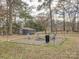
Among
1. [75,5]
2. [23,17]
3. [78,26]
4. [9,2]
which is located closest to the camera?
[9,2]

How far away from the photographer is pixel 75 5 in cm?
2742

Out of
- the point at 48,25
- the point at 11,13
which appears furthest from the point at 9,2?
the point at 48,25

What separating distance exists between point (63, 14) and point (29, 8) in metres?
6.39

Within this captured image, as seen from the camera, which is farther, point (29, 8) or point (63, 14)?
point (63, 14)

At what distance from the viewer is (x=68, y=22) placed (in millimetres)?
31125

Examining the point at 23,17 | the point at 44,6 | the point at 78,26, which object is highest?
the point at 44,6

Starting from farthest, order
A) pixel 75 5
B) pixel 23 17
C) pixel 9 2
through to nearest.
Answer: pixel 75 5, pixel 23 17, pixel 9 2

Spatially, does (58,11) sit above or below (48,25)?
above

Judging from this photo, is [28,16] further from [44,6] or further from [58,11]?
[58,11]

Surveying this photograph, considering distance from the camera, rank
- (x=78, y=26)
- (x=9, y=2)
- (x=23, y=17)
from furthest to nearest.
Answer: (x=78, y=26) < (x=23, y=17) < (x=9, y=2)

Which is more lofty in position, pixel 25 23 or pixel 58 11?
pixel 58 11

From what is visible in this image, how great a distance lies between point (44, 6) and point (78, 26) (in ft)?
23.0

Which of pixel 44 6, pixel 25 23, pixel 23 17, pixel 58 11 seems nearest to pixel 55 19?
pixel 58 11

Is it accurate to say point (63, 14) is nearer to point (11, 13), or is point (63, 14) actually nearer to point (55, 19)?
point (55, 19)
